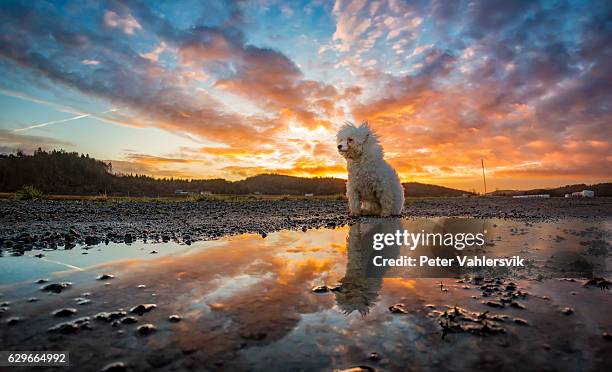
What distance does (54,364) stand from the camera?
1.57m

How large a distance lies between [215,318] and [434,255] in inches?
131

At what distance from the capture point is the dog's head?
9.98 meters

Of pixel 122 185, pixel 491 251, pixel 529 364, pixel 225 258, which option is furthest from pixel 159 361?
pixel 122 185

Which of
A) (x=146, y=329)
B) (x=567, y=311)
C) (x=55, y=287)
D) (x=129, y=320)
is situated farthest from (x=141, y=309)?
(x=567, y=311)

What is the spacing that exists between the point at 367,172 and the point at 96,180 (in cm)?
9174

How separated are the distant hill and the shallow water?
56.5 metres

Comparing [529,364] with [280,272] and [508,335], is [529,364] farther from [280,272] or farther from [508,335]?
[280,272]

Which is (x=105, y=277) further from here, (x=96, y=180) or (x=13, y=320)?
(x=96, y=180)

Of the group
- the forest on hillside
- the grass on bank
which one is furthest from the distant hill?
the grass on bank

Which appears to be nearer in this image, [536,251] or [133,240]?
[536,251]

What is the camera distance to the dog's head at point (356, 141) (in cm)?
998

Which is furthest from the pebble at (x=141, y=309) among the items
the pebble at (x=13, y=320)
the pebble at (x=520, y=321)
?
the pebble at (x=520, y=321)

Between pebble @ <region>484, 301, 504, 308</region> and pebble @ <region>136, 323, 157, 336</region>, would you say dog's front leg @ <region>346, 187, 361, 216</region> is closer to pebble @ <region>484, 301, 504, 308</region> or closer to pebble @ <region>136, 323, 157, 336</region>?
pebble @ <region>484, 301, 504, 308</region>

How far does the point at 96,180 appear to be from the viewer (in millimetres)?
81375
